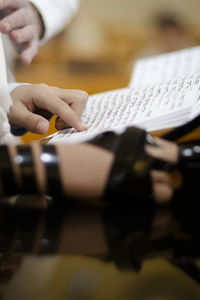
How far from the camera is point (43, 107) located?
43 cm

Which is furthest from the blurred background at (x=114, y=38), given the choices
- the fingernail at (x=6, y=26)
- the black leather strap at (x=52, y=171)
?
the black leather strap at (x=52, y=171)

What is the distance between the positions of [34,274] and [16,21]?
445mm

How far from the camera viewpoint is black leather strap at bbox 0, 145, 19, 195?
0.28 meters

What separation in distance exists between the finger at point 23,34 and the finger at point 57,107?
161mm

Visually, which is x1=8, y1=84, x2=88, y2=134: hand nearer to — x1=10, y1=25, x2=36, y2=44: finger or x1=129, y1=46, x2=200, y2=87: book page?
x1=10, y1=25, x2=36, y2=44: finger

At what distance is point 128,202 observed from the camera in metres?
0.29

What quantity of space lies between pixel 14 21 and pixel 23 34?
3 centimetres

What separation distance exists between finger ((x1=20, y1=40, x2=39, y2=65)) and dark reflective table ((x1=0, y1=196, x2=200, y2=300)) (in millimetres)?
309

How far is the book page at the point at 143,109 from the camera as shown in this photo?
0.34 meters

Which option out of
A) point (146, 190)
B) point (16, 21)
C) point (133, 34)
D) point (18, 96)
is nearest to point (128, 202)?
point (146, 190)

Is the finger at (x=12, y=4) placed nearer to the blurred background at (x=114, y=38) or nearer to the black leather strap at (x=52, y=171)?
the black leather strap at (x=52, y=171)

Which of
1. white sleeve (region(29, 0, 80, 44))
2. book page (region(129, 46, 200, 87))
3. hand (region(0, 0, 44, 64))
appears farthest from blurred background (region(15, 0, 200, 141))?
hand (region(0, 0, 44, 64))

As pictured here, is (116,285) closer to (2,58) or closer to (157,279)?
(157,279)

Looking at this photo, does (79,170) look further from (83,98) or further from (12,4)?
(12,4)
